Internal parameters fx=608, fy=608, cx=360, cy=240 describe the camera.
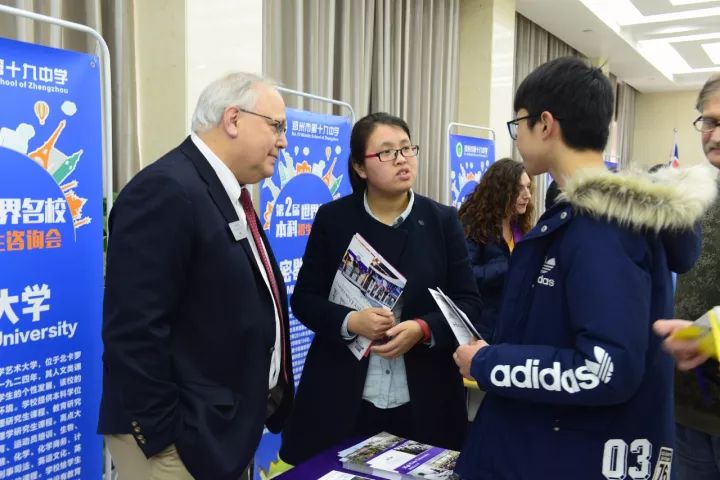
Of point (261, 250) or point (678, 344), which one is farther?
point (261, 250)

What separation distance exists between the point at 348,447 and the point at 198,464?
1.30 feet

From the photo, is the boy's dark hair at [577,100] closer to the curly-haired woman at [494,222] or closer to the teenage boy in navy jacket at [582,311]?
the teenage boy in navy jacket at [582,311]

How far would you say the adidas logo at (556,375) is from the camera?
0.93 m

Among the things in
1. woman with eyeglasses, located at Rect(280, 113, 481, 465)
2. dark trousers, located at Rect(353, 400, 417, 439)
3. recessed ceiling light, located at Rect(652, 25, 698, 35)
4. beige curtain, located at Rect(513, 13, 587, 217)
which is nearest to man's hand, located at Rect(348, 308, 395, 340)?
woman with eyeglasses, located at Rect(280, 113, 481, 465)

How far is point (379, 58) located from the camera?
173 inches

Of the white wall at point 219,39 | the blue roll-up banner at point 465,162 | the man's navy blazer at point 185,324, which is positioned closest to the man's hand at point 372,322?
the man's navy blazer at point 185,324

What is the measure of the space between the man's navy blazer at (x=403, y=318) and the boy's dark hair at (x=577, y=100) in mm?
707

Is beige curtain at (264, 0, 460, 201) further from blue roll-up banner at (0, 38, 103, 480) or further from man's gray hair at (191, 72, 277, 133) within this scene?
man's gray hair at (191, 72, 277, 133)

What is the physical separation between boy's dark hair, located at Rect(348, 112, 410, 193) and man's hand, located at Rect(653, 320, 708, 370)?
100cm

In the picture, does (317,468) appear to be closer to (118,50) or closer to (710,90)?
(710,90)

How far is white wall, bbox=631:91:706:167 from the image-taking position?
10.4 metres

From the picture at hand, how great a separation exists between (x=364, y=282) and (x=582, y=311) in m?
0.83

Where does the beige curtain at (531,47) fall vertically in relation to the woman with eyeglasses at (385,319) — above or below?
above

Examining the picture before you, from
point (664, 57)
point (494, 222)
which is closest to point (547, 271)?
point (494, 222)
